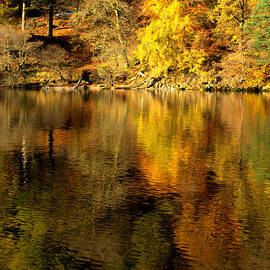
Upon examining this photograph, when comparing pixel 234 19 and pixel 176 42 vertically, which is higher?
pixel 234 19

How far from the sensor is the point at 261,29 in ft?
171

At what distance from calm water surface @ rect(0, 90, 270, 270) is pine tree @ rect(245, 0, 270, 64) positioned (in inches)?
1263

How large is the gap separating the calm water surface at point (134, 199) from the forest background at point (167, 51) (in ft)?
120

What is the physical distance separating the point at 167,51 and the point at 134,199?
162 feet

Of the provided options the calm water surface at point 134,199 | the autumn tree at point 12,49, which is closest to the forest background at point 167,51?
the autumn tree at point 12,49

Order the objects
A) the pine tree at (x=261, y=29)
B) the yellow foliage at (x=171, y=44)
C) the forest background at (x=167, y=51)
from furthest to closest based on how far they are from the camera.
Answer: the yellow foliage at (x=171, y=44) < the forest background at (x=167, y=51) < the pine tree at (x=261, y=29)

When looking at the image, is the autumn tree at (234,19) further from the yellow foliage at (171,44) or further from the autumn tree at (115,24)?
the autumn tree at (115,24)

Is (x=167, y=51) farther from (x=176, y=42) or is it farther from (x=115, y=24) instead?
(x=115, y=24)

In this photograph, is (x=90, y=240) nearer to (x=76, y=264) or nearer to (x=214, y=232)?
(x=76, y=264)

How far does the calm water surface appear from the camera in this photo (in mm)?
7797

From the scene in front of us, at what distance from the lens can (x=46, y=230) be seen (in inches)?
346

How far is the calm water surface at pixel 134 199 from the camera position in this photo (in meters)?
7.80

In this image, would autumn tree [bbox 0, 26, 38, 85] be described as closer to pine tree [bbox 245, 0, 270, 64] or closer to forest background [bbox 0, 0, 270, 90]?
forest background [bbox 0, 0, 270, 90]

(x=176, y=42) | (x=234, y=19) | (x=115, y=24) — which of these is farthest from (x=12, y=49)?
(x=234, y=19)
